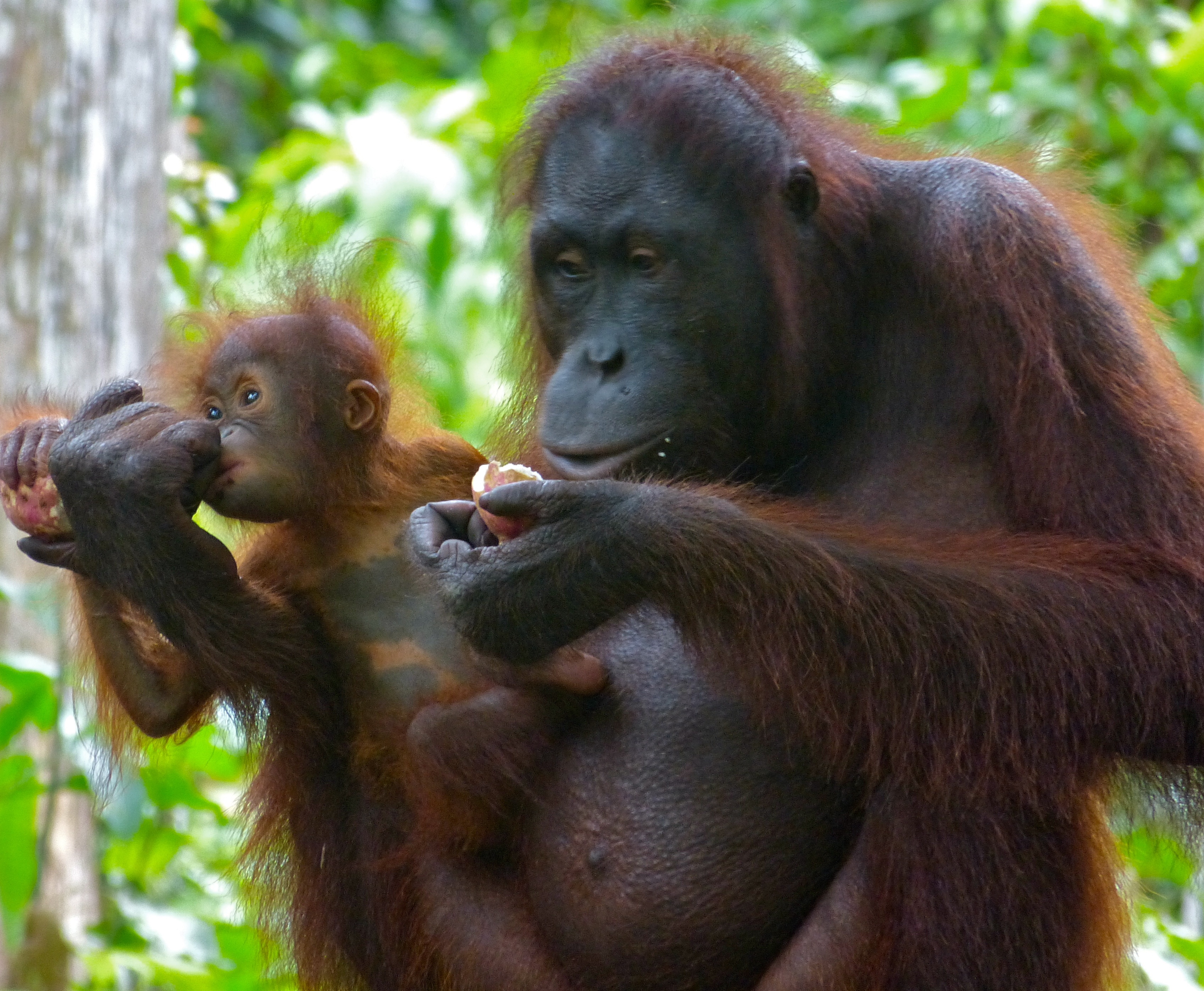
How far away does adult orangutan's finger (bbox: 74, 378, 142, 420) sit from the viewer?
254cm

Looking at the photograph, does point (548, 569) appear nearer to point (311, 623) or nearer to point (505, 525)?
point (505, 525)

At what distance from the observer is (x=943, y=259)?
2.42m

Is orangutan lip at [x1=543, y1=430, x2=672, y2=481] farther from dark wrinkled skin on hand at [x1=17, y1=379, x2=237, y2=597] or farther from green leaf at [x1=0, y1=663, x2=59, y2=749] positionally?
green leaf at [x1=0, y1=663, x2=59, y2=749]

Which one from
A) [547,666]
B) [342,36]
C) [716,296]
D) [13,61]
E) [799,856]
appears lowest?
[799,856]

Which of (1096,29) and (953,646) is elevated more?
(1096,29)

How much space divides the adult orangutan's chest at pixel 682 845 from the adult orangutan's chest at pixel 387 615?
1.03 ft

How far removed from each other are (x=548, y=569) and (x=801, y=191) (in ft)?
2.57

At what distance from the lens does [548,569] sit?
86.0 inches

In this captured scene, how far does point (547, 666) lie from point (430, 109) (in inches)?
150

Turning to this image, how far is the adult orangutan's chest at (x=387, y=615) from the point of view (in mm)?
2602

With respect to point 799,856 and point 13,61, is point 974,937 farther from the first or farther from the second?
point 13,61

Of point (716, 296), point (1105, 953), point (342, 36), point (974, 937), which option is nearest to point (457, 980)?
point (974, 937)

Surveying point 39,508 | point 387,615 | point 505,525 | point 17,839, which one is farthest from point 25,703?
point 505,525

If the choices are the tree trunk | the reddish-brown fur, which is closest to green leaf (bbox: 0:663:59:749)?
the reddish-brown fur
